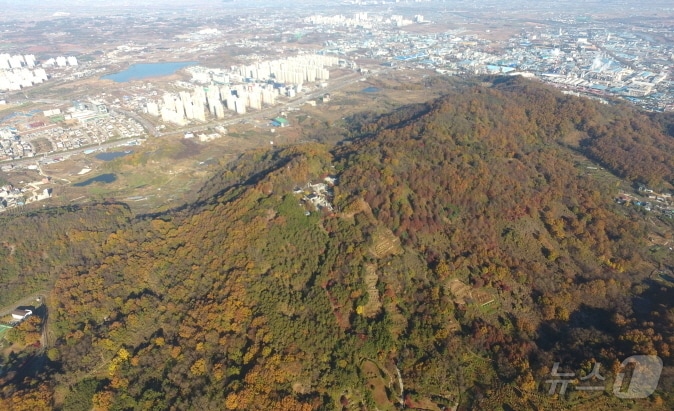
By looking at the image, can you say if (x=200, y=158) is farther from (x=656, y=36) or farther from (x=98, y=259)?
(x=656, y=36)

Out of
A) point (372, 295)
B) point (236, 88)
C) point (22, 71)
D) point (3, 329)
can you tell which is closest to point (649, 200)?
point (372, 295)

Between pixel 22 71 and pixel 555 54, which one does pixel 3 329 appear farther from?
pixel 555 54

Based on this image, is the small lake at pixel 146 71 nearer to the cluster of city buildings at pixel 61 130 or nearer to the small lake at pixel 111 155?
the cluster of city buildings at pixel 61 130

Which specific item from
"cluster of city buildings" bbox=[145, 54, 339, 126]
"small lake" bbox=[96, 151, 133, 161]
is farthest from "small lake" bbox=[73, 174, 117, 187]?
"cluster of city buildings" bbox=[145, 54, 339, 126]

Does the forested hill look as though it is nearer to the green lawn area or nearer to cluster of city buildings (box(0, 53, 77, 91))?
the green lawn area

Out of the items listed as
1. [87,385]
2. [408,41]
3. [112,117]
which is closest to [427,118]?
[87,385]
